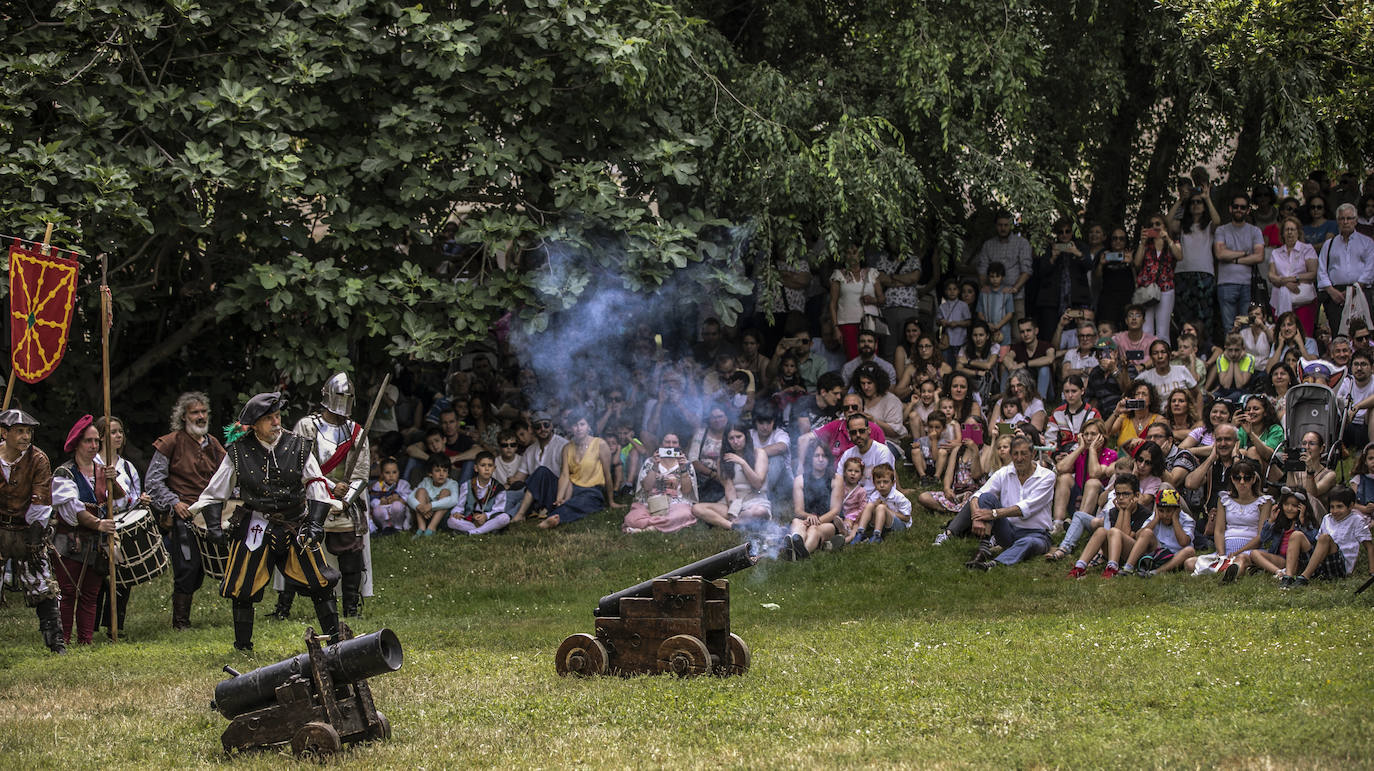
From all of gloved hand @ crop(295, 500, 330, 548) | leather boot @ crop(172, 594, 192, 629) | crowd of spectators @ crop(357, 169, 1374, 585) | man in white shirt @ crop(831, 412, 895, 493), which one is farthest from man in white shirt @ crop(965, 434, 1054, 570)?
leather boot @ crop(172, 594, 192, 629)

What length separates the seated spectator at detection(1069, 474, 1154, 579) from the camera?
1259cm

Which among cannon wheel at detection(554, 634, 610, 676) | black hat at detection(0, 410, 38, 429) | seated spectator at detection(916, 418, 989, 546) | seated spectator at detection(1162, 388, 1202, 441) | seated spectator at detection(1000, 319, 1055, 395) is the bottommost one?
cannon wheel at detection(554, 634, 610, 676)

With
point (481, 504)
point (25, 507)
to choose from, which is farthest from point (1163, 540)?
point (25, 507)

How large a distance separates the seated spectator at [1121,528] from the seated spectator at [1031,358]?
3526 millimetres

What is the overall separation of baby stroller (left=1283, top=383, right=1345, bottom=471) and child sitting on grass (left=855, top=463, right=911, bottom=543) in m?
3.56

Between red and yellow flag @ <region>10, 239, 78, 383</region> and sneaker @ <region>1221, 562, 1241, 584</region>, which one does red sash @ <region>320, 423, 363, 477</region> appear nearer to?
red and yellow flag @ <region>10, 239, 78, 383</region>

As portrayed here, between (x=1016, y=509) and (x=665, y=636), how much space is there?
548cm

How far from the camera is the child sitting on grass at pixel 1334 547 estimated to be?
11.2 meters

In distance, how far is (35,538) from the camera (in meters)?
10.4

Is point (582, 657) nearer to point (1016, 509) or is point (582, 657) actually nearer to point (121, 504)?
point (121, 504)

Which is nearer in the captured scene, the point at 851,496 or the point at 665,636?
the point at 665,636

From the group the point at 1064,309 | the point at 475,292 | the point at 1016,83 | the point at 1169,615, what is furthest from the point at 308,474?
the point at 1064,309

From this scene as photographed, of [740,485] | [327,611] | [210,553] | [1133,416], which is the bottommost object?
[327,611]

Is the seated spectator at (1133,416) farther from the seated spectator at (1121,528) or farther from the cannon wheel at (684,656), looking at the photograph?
the cannon wheel at (684,656)
